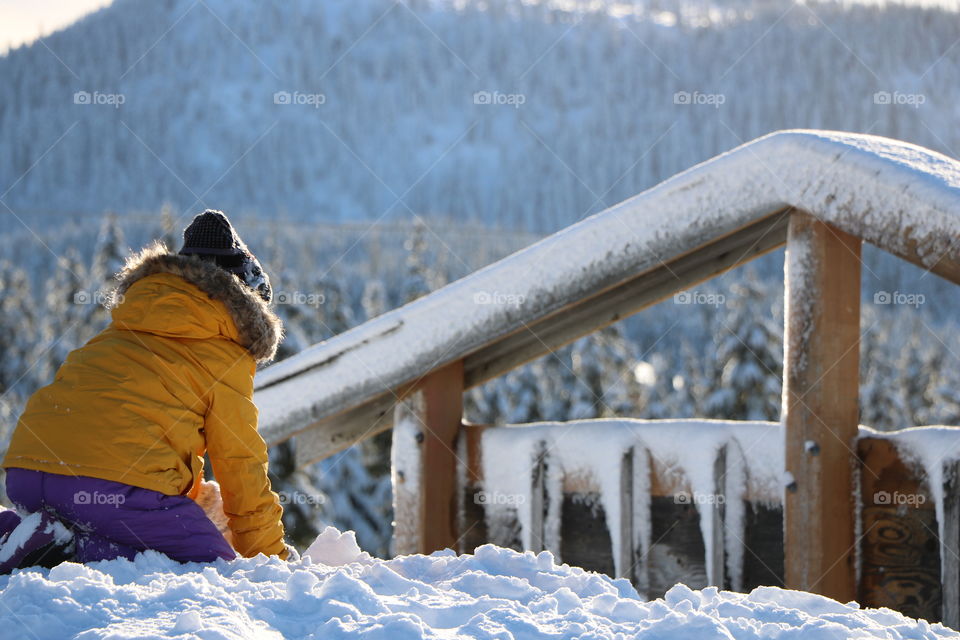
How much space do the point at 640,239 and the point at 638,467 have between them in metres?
1.03

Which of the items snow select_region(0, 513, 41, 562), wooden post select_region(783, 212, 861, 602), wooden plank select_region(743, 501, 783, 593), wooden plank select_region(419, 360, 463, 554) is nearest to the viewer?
snow select_region(0, 513, 41, 562)

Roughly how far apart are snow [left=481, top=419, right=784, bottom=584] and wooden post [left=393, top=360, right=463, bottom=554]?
19 centimetres

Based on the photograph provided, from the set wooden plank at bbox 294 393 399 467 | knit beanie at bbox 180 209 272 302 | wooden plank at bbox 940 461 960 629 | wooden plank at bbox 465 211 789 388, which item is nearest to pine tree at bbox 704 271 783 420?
wooden plank at bbox 465 211 789 388

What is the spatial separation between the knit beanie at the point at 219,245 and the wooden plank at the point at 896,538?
8.69 feet

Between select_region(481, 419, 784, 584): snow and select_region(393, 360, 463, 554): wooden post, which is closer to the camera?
select_region(481, 419, 784, 584): snow

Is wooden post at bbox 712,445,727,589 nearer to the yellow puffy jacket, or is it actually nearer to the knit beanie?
the yellow puffy jacket

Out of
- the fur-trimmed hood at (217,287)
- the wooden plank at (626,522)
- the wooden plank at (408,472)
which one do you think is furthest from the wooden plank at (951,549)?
the fur-trimmed hood at (217,287)

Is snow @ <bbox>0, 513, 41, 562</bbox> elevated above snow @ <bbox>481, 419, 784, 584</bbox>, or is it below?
below

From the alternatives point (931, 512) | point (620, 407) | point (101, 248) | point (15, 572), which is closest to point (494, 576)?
point (15, 572)

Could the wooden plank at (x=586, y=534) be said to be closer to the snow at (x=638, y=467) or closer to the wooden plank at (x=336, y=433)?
the snow at (x=638, y=467)

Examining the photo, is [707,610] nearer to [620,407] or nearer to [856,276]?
Answer: [856,276]

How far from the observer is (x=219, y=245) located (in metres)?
3.53

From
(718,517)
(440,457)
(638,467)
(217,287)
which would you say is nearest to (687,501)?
(718,517)

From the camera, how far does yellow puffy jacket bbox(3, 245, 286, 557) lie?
303 cm
